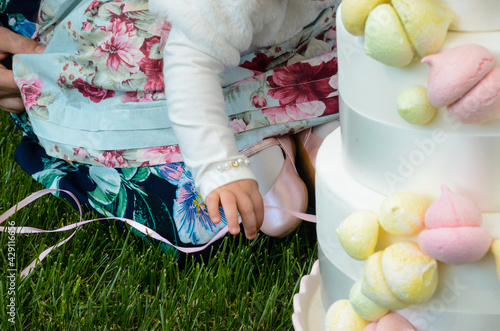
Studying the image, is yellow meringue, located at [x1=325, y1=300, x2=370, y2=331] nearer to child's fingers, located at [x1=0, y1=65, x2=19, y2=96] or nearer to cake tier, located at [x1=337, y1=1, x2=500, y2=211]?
cake tier, located at [x1=337, y1=1, x2=500, y2=211]

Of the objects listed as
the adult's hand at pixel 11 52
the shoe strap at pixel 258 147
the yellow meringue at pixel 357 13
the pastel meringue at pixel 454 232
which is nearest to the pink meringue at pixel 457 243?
the pastel meringue at pixel 454 232

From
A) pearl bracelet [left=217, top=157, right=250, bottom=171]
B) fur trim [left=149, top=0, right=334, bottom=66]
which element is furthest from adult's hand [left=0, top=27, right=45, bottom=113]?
pearl bracelet [left=217, top=157, right=250, bottom=171]

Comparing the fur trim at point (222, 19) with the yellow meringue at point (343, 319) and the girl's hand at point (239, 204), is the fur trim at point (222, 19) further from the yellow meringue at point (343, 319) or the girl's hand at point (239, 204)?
the yellow meringue at point (343, 319)

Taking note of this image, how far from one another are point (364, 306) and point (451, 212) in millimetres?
157

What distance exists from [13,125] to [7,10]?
36 centimetres

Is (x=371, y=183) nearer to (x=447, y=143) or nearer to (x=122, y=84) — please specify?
(x=447, y=143)

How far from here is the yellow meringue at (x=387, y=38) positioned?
632 millimetres

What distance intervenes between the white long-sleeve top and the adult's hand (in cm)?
51

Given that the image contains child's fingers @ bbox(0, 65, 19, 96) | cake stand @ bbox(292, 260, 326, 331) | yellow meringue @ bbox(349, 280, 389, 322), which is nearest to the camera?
yellow meringue @ bbox(349, 280, 389, 322)

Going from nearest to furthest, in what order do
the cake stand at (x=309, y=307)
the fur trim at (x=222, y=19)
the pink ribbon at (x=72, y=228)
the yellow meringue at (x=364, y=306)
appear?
the yellow meringue at (x=364, y=306) < the cake stand at (x=309, y=307) < the fur trim at (x=222, y=19) < the pink ribbon at (x=72, y=228)

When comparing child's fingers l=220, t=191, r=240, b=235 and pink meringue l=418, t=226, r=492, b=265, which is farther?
child's fingers l=220, t=191, r=240, b=235

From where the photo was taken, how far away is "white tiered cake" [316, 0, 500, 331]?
25.5 inches

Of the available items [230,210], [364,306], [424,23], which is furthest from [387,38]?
[230,210]

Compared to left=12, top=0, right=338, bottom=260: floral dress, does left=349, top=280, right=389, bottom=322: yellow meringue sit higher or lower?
higher
